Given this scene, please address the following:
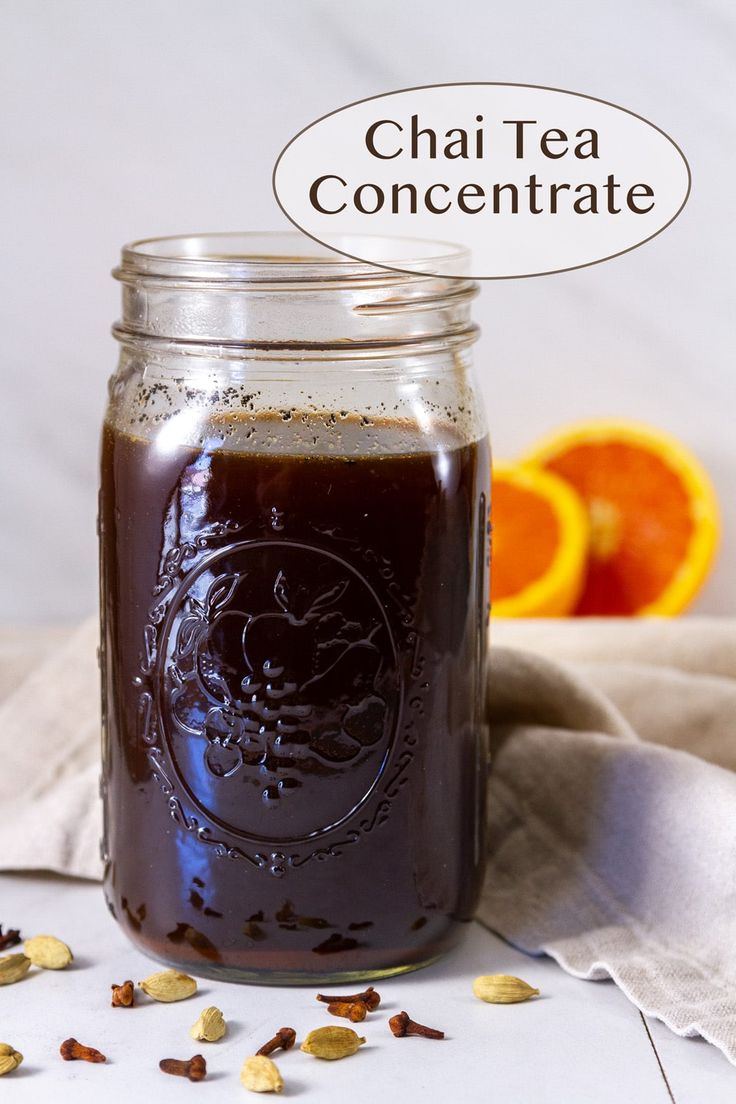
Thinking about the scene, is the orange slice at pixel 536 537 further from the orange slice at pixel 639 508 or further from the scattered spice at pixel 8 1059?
the scattered spice at pixel 8 1059

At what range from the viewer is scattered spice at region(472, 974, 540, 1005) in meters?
0.96

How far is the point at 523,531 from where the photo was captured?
Answer: 5.41ft

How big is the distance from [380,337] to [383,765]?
0.29 metres

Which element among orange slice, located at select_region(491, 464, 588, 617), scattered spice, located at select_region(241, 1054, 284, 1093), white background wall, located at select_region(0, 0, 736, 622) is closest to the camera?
scattered spice, located at select_region(241, 1054, 284, 1093)

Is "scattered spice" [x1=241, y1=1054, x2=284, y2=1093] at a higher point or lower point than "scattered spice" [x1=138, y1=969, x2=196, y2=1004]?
lower

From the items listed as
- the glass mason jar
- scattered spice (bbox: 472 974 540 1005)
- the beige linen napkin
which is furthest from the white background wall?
scattered spice (bbox: 472 974 540 1005)

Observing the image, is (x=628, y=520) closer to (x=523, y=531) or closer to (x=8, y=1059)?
(x=523, y=531)

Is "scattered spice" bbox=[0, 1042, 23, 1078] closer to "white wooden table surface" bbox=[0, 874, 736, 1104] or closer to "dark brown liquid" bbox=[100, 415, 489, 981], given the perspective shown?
"white wooden table surface" bbox=[0, 874, 736, 1104]

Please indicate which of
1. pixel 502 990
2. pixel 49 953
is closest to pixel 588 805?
pixel 502 990

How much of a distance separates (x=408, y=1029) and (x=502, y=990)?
79 mm

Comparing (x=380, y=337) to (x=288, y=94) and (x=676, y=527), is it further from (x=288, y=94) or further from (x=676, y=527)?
(x=676, y=527)

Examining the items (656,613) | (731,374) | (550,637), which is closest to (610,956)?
(550,637)

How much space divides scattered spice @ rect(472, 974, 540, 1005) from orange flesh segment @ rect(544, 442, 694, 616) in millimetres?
786

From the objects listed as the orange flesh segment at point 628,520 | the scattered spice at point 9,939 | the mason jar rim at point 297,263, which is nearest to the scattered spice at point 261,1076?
the scattered spice at point 9,939
